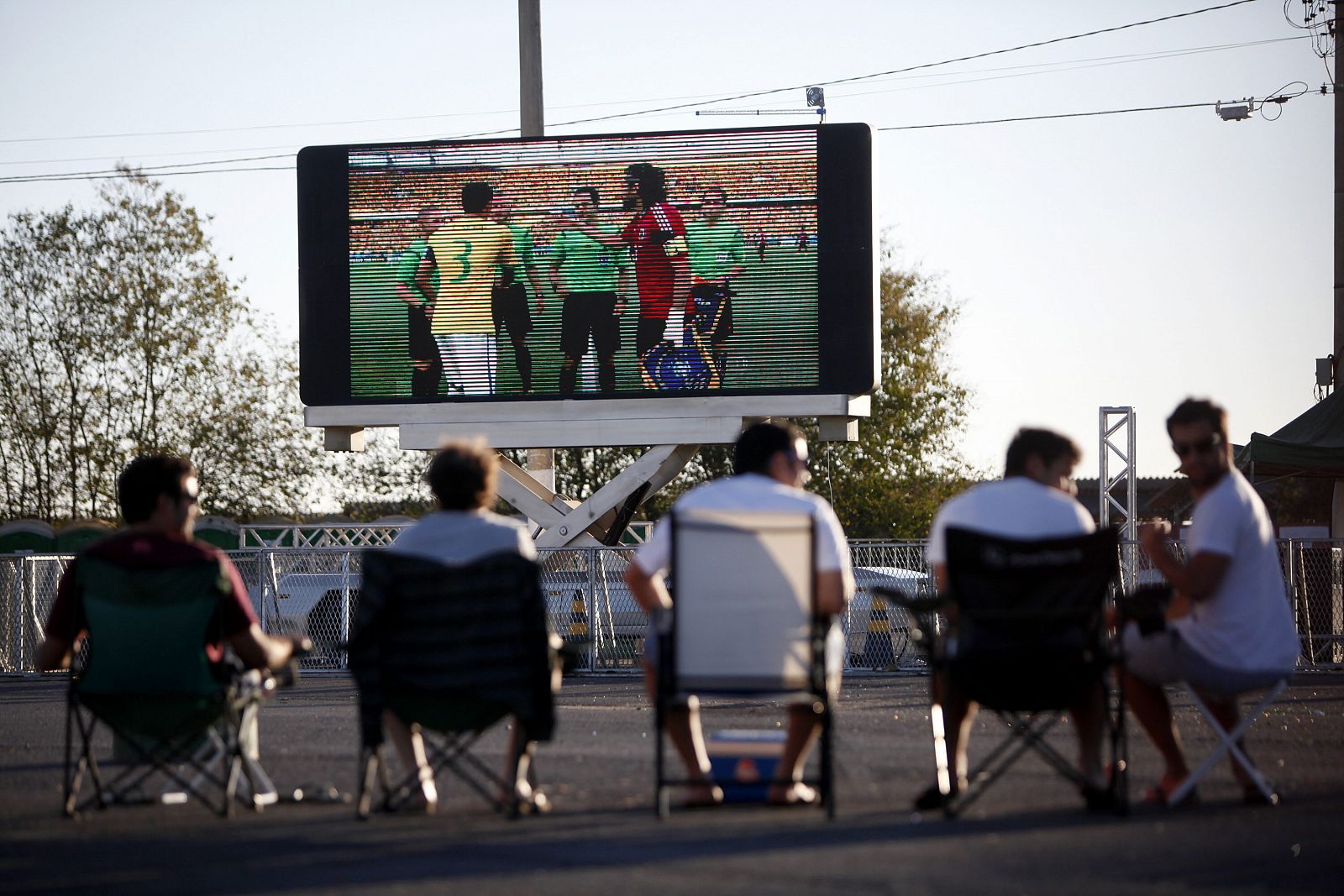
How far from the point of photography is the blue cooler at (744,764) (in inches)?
274

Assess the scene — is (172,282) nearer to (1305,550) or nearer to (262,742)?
(1305,550)

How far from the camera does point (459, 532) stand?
21.6 ft

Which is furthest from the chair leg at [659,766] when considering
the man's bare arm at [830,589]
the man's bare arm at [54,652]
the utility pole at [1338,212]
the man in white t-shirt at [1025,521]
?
the utility pole at [1338,212]

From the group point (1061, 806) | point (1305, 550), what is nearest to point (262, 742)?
point (1061, 806)

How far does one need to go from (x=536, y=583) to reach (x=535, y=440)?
45.1 feet

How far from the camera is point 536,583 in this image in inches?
257

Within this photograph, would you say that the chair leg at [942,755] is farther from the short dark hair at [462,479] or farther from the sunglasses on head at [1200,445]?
the short dark hair at [462,479]

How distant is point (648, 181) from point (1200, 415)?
13.2m

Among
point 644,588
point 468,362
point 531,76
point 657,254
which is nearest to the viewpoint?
point 644,588

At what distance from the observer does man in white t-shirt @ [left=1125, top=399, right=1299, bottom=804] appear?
704cm

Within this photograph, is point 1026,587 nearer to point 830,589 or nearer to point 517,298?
point 830,589

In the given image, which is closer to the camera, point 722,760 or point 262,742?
point 722,760

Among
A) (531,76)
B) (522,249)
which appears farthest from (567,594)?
(531,76)

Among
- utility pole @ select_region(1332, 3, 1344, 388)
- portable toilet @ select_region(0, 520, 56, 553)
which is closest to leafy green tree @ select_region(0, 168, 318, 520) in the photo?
portable toilet @ select_region(0, 520, 56, 553)
